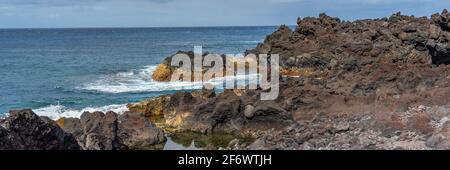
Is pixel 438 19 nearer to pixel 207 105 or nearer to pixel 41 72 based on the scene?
pixel 207 105

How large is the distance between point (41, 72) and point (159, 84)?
2187 cm

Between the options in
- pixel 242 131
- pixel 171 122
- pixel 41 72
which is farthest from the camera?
pixel 41 72

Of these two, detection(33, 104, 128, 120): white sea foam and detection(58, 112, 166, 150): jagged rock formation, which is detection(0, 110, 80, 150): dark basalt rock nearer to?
detection(58, 112, 166, 150): jagged rock formation

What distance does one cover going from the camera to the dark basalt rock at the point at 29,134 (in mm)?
15102

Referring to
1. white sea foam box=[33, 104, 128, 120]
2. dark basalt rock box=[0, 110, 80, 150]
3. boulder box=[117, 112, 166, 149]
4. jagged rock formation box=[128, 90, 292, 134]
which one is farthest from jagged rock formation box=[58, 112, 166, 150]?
white sea foam box=[33, 104, 128, 120]

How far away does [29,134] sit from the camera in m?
16.0

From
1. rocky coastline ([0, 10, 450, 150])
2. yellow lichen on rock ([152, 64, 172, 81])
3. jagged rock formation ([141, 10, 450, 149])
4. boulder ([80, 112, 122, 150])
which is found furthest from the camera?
yellow lichen on rock ([152, 64, 172, 81])

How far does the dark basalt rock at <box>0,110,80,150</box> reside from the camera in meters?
15.1

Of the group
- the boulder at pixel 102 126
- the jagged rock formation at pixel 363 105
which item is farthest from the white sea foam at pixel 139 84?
the boulder at pixel 102 126

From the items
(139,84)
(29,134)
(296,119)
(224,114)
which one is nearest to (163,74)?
(139,84)

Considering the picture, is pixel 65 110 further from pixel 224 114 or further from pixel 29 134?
pixel 29 134

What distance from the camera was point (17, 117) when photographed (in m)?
15.8

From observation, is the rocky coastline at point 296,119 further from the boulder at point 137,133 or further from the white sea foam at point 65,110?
the white sea foam at point 65,110
